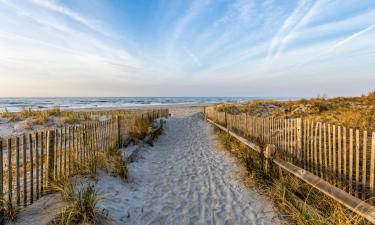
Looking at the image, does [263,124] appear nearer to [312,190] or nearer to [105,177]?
[312,190]

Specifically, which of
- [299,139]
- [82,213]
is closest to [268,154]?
[299,139]

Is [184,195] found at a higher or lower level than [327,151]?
lower

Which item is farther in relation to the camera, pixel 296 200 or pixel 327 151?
pixel 327 151

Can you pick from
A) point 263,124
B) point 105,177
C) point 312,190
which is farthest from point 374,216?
point 105,177

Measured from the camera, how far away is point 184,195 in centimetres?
502

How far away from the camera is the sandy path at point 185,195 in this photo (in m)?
4.06

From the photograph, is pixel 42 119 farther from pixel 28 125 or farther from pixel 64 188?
pixel 64 188

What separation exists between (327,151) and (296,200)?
1.16 metres

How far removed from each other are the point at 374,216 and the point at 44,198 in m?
4.94

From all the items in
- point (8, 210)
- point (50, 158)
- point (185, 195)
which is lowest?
point (185, 195)

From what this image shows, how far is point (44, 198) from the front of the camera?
407 centimetres

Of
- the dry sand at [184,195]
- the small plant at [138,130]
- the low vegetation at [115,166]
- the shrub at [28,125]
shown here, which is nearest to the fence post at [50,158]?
the dry sand at [184,195]

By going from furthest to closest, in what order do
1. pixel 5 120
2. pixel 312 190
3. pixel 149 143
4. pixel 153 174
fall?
1. pixel 5 120
2. pixel 149 143
3. pixel 153 174
4. pixel 312 190

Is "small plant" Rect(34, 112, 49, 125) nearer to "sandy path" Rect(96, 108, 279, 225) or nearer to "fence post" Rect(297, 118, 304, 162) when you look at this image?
"sandy path" Rect(96, 108, 279, 225)
